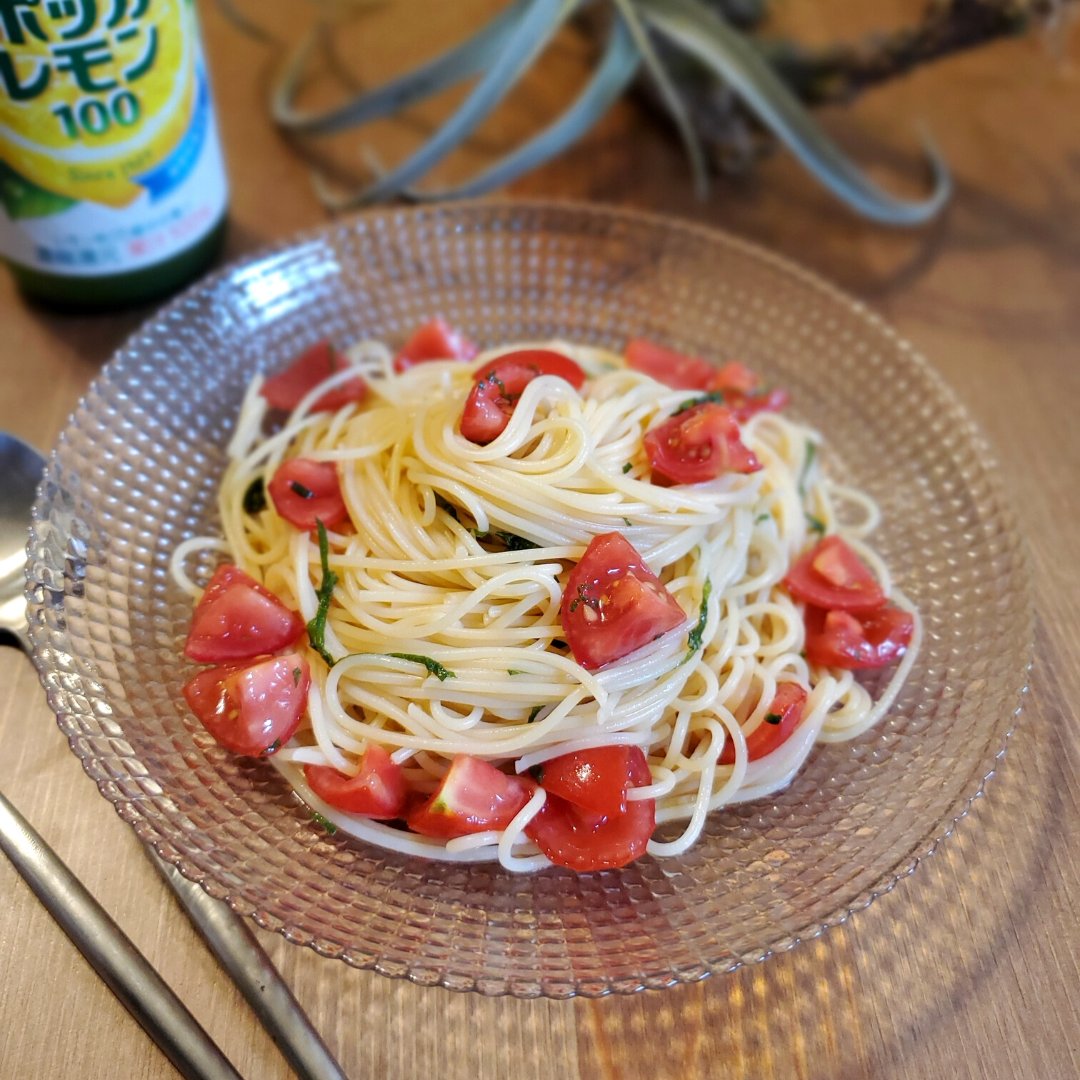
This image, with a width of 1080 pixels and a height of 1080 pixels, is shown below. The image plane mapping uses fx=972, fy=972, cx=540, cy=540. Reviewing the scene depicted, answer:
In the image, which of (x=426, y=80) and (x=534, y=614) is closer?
(x=534, y=614)

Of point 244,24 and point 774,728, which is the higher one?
point 244,24

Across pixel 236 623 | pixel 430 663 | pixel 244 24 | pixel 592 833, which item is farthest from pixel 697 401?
pixel 244 24

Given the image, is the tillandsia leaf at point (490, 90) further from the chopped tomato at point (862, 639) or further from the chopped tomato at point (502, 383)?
the chopped tomato at point (862, 639)

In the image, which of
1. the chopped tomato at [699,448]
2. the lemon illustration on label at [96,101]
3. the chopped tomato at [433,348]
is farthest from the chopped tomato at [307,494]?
the lemon illustration on label at [96,101]

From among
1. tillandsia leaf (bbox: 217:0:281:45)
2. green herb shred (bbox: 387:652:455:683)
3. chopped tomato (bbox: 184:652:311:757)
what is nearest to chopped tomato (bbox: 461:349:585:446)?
green herb shred (bbox: 387:652:455:683)

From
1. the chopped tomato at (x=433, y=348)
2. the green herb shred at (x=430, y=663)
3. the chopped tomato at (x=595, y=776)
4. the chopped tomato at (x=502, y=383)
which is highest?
the chopped tomato at (x=502, y=383)

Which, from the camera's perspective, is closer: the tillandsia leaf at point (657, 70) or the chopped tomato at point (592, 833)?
the chopped tomato at point (592, 833)

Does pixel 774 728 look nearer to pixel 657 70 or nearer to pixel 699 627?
pixel 699 627
